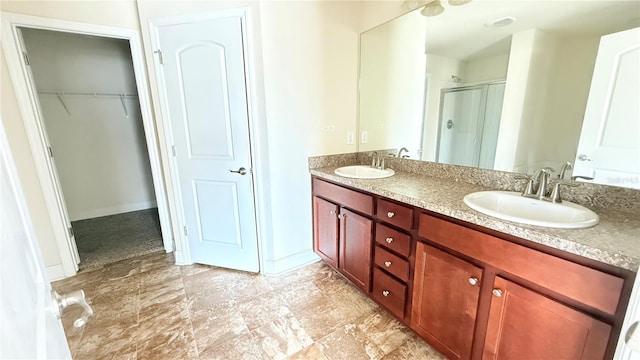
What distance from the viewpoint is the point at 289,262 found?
2.26 meters

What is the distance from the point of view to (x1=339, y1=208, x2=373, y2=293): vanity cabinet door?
173 centimetres

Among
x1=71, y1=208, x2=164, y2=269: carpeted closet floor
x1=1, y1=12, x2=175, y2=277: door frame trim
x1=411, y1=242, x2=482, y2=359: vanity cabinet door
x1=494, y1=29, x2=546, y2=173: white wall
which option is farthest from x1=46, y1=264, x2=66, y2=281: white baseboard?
x1=494, y1=29, x2=546, y2=173: white wall

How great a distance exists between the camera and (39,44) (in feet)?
9.62

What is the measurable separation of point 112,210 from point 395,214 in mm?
3901

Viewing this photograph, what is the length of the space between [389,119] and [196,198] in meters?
1.74

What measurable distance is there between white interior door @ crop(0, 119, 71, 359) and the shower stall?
6.20 feet

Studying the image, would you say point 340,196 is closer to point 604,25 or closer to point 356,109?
point 356,109

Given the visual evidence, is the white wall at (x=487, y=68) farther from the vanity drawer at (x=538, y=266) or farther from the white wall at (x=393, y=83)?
the vanity drawer at (x=538, y=266)

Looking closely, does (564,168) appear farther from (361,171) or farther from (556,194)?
(361,171)

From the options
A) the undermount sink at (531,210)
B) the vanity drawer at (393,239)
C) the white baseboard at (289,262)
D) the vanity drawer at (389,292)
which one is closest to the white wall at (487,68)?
the undermount sink at (531,210)

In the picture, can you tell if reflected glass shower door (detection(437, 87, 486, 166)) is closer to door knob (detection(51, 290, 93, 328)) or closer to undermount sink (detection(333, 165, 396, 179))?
undermount sink (detection(333, 165, 396, 179))

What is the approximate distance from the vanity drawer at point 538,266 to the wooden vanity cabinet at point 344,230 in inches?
20.9

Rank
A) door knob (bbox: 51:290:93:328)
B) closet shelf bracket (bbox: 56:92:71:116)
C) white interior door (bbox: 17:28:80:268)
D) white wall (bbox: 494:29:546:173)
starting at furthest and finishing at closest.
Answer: closet shelf bracket (bbox: 56:92:71:116) → white interior door (bbox: 17:28:80:268) → white wall (bbox: 494:29:546:173) → door knob (bbox: 51:290:93:328)

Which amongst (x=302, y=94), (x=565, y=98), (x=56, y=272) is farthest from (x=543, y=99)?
(x=56, y=272)
